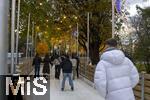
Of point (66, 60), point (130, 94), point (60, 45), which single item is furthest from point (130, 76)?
point (60, 45)

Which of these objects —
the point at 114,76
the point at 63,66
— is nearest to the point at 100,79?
the point at 114,76

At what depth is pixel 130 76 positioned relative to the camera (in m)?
7.32

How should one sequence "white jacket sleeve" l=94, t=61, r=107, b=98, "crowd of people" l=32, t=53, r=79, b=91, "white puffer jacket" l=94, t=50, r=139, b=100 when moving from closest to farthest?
"white jacket sleeve" l=94, t=61, r=107, b=98
"white puffer jacket" l=94, t=50, r=139, b=100
"crowd of people" l=32, t=53, r=79, b=91

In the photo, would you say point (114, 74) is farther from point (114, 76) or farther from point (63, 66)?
point (63, 66)

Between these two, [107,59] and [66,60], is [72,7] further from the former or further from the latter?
[107,59]

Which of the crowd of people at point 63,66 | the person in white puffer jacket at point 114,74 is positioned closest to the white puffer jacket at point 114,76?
the person in white puffer jacket at point 114,74

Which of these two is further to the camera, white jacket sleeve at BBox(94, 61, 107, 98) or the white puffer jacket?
the white puffer jacket

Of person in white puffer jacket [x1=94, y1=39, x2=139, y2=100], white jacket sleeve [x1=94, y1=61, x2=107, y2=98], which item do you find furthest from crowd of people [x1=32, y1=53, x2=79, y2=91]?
white jacket sleeve [x1=94, y1=61, x2=107, y2=98]

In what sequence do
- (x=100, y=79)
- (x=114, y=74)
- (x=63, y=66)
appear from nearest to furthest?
(x=100, y=79)
(x=114, y=74)
(x=63, y=66)

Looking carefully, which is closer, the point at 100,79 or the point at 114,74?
the point at 100,79

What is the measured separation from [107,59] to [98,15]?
29.6m

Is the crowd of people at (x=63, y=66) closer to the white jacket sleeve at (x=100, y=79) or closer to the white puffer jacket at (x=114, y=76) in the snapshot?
the white puffer jacket at (x=114, y=76)

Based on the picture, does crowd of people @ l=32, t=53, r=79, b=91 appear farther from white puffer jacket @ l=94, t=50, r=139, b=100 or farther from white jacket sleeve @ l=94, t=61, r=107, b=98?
white jacket sleeve @ l=94, t=61, r=107, b=98

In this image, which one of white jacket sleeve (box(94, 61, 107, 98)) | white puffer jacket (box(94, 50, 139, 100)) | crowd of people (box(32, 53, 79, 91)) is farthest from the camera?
crowd of people (box(32, 53, 79, 91))
